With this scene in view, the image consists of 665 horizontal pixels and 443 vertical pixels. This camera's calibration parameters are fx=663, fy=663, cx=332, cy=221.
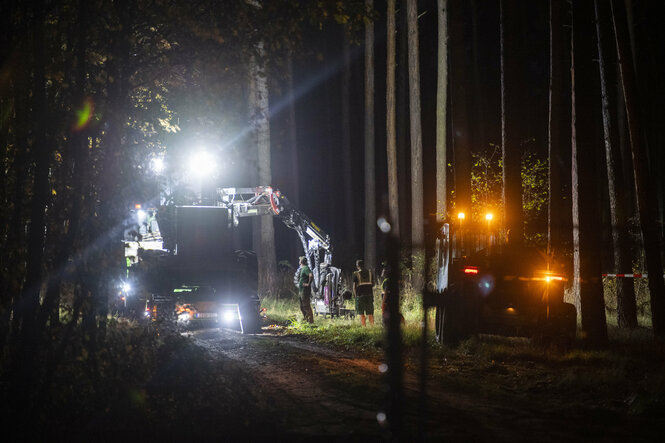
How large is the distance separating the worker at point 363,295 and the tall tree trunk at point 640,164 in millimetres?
7129

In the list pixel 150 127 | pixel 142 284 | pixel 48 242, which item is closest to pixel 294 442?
pixel 142 284

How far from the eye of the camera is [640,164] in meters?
15.1

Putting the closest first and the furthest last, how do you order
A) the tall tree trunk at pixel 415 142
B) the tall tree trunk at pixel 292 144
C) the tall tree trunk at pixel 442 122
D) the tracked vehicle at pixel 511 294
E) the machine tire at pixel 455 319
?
the tracked vehicle at pixel 511 294
the machine tire at pixel 455 319
the tall tree trunk at pixel 442 122
the tall tree trunk at pixel 415 142
the tall tree trunk at pixel 292 144

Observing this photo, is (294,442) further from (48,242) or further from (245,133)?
(245,133)

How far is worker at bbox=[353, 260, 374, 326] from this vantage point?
18.2 metres

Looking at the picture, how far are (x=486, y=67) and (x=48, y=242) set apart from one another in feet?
128

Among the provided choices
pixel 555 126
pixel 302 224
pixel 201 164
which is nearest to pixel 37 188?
pixel 201 164

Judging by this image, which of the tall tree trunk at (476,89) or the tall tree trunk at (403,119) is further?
the tall tree trunk at (476,89)

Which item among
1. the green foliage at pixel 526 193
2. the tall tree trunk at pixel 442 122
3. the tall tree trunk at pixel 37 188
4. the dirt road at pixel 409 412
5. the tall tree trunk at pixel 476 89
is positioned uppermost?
the tall tree trunk at pixel 476 89

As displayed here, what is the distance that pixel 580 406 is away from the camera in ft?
28.6

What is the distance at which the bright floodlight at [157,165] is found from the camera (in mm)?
8327

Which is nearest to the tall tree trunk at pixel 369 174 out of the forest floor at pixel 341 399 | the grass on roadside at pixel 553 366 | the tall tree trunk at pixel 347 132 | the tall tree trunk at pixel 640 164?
the tall tree trunk at pixel 347 132

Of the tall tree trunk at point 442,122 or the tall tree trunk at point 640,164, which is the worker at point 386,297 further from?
the tall tree trunk at point 442,122

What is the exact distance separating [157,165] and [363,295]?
10416mm
